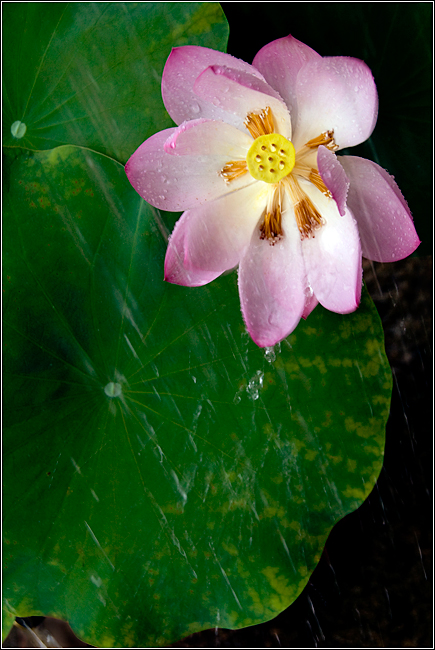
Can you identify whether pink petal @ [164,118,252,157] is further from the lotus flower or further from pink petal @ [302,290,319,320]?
pink petal @ [302,290,319,320]

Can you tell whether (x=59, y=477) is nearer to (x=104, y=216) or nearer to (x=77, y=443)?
(x=77, y=443)

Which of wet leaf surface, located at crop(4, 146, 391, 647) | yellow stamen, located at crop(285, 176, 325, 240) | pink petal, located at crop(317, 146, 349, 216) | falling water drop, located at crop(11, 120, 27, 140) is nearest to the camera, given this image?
pink petal, located at crop(317, 146, 349, 216)

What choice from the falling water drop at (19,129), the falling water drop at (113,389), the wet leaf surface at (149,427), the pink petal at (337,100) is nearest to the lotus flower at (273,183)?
the pink petal at (337,100)

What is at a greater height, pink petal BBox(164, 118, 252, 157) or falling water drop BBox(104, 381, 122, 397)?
pink petal BBox(164, 118, 252, 157)

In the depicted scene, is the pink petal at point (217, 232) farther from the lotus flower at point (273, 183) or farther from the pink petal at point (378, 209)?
the pink petal at point (378, 209)

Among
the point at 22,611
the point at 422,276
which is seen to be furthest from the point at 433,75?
the point at 22,611

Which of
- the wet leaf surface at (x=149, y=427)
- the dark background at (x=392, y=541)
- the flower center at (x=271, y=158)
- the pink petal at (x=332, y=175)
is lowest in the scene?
the dark background at (x=392, y=541)

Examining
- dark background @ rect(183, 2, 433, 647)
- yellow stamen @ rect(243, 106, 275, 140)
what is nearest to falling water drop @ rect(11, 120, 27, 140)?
yellow stamen @ rect(243, 106, 275, 140)

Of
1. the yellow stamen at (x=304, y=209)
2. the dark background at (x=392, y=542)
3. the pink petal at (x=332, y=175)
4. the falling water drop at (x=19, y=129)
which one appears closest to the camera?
the pink petal at (x=332, y=175)
